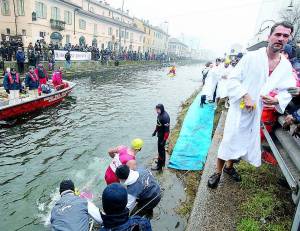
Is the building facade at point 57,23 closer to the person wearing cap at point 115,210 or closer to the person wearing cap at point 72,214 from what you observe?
the person wearing cap at point 72,214

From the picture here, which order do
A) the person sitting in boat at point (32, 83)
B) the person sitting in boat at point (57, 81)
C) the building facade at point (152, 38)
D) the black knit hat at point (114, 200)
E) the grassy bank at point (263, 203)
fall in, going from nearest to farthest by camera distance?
1. the black knit hat at point (114, 200)
2. the grassy bank at point (263, 203)
3. the person sitting in boat at point (32, 83)
4. the person sitting in boat at point (57, 81)
5. the building facade at point (152, 38)

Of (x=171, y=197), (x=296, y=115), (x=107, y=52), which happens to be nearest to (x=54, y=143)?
(x=171, y=197)

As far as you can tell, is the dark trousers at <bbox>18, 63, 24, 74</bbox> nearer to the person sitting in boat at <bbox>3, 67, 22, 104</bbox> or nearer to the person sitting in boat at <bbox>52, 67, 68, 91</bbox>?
the person sitting in boat at <bbox>52, 67, 68, 91</bbox>

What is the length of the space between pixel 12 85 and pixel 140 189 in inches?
374

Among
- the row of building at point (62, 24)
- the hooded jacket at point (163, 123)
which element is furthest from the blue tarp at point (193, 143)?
the row of building at point (62, 24)

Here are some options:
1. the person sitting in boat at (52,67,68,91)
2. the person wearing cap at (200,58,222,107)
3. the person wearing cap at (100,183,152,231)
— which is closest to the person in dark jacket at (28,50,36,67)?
the person sitting in boat at (52,67,68,91)

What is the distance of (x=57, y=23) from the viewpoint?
34.3m

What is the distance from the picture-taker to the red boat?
10.7 meters

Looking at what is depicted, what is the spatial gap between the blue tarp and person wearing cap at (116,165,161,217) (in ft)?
6.71

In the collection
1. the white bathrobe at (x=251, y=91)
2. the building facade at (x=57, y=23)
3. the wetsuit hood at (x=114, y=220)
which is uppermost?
the building facade at (x=57, y=23)

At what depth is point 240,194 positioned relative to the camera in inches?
167

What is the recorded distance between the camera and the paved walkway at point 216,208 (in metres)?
3.70

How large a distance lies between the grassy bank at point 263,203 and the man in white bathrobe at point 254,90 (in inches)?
27.1

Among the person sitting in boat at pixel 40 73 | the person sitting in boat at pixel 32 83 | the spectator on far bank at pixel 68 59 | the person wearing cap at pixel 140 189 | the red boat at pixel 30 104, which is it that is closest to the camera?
the person wearing cap at pixel 140 189
